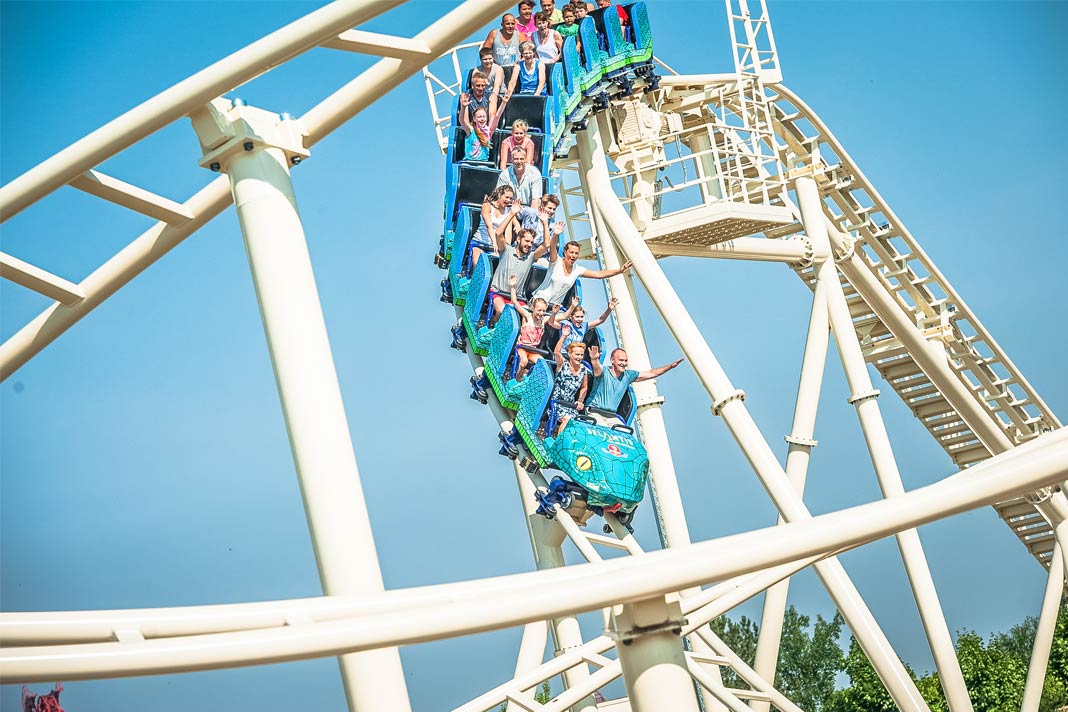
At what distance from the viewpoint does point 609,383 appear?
1055 cm

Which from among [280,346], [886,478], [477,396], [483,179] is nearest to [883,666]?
[886,478]

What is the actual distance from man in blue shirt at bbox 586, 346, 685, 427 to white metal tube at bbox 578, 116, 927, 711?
2.29ft

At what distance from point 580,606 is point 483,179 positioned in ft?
24.4

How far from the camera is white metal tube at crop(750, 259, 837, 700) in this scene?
11.9 meters

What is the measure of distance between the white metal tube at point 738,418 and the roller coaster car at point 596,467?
97 cm

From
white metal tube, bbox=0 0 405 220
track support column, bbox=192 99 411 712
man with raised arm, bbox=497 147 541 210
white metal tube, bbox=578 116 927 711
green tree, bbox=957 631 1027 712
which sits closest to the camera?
white metal tube, bbox=0 0 405 220

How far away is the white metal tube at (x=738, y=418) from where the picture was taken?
10.2m

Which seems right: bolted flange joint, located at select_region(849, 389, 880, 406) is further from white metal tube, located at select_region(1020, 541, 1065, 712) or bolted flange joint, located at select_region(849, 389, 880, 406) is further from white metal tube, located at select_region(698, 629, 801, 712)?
white metal tube, located at select_region(698, 629, 801, 712)

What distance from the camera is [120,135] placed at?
499 cm

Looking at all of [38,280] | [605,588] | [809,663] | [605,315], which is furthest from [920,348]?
[809,663]

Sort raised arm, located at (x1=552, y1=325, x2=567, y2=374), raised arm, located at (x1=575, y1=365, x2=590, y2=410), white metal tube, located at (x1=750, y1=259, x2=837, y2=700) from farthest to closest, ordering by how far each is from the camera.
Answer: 1. white metal tube, located at (x1=750, y1=259, x2=837, y2=700)
2. raised arm, located at (x1=552, y1=325, x2=567, y2=374)
3. raised arm, located at (x1=575, y1=365, x2=590, y2=410)

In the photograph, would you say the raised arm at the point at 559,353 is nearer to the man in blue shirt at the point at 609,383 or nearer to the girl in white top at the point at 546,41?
the man in blue shirt at the point at 609,383

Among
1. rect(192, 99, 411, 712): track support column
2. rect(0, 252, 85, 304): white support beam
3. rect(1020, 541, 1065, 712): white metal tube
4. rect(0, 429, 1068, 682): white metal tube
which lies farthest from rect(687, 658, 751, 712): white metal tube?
rect(0, 429, 1068, 682): white metal tube

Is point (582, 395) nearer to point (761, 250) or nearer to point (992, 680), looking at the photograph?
point (761, 250)
